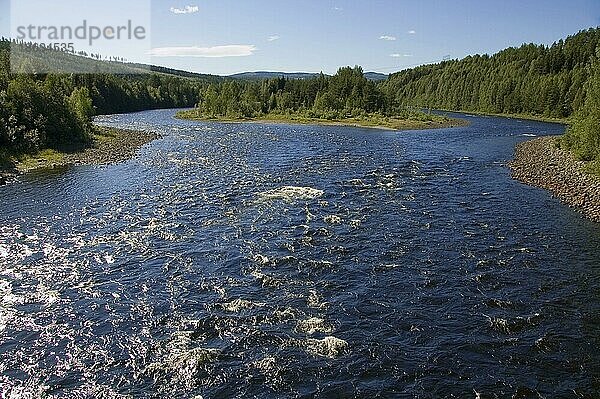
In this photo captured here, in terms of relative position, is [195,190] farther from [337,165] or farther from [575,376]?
[575,376]

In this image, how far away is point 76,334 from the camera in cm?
2009

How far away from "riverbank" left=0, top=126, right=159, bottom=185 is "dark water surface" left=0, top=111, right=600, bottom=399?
9.75m

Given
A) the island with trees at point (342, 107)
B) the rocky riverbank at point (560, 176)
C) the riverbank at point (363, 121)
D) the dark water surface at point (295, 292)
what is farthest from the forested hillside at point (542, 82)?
the dark water surface at point (295, 292)

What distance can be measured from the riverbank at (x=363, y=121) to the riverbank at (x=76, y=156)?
209 ft

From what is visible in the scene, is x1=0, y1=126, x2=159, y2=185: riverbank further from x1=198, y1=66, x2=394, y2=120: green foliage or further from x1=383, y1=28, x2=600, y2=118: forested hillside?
x1=383, y1=28, x2=600, y2=118: forested hillside

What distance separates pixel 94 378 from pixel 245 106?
150 metres

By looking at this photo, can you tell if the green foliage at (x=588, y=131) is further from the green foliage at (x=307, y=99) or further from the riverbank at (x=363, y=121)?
the green foliage at (x=307, y=99)

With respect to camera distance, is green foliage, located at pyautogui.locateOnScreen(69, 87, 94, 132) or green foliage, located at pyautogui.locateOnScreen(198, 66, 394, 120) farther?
green foliage, located at pyautogui.locateOnScreen(198, 66, 394, 120)

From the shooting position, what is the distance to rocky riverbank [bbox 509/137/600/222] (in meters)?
41.3

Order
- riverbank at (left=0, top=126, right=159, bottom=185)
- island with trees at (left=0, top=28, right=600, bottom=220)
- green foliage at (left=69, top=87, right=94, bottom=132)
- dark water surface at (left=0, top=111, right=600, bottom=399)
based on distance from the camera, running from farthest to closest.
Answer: green foliage at (left=69, top=87, right=94, bottom=132) → island with trees at (left=0, top=28, right=600, bottom=220) → riverbank at (left=0, top=126, right=159, bottom=185) → dark water surface at (left=0, top=111, right=600, bottom=399)

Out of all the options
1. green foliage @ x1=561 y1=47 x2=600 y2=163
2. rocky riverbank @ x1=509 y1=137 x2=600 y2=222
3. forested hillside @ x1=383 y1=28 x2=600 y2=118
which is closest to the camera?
rocky riverbank @ x1=509 y1=137 x2=600 y2=222

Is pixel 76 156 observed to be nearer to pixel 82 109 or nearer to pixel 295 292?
pixel 82 109

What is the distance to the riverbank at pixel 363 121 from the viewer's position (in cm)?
12862

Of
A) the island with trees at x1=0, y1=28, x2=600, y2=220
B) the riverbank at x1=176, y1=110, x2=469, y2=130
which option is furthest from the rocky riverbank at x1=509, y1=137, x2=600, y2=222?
the riverbank at x1=176, y1=110, x2=469, y2=130
